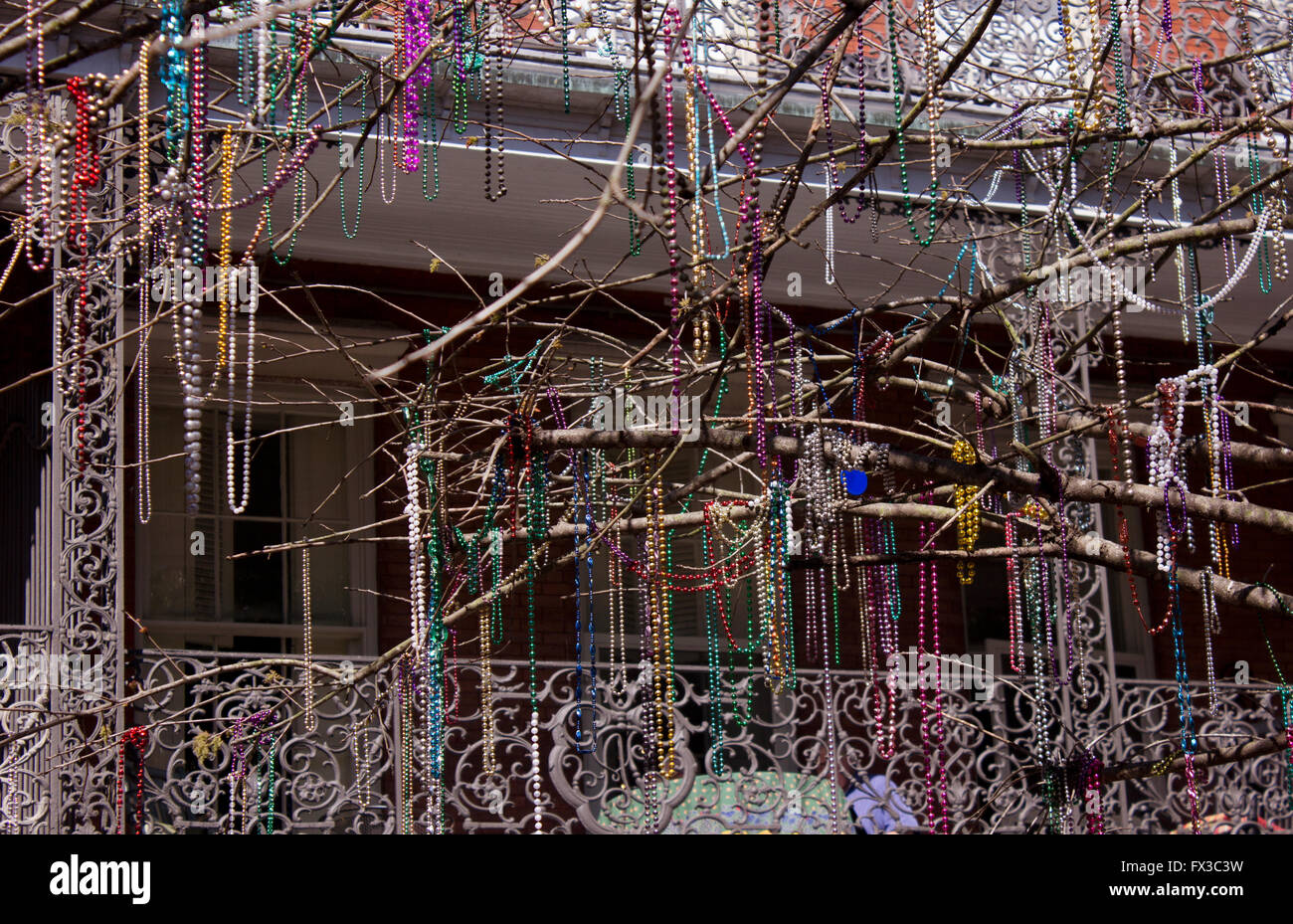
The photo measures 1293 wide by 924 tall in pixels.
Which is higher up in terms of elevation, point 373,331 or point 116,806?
point 373,331

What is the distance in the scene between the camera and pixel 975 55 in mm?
9227

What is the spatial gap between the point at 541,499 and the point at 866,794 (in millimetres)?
3111

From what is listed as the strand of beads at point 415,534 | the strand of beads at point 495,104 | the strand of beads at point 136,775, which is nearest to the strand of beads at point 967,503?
the strand of beads at point 415,534

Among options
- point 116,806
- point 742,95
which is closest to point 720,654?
point 742,95

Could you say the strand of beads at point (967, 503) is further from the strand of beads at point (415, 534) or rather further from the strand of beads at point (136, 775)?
the strand of beads at point (136, 775)

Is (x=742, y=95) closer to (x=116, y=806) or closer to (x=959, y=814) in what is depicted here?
(x=959, y=814)

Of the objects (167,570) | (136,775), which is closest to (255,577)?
(167,570)

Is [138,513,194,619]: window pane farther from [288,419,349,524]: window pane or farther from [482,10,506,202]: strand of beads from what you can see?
[482,10,506,202]: strand of beads

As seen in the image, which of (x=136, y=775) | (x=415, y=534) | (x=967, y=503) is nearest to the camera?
(x=967, y=503)

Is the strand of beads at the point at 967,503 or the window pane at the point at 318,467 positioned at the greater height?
the window pane at the point at 318,467

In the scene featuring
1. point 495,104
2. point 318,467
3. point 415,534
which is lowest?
point 415,534

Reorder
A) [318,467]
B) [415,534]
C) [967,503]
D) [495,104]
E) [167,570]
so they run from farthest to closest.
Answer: [318,467] < [167,570] < [495,104] < [415,534] < [967,503]

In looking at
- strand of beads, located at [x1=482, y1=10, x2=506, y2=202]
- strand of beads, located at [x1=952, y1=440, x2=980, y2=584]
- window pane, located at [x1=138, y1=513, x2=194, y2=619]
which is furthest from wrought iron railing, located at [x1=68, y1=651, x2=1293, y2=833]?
strand of beads, located at [x1=482, y1=10, x2=506, y2=202]

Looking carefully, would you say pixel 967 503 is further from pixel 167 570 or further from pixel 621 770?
pixel 167 570
